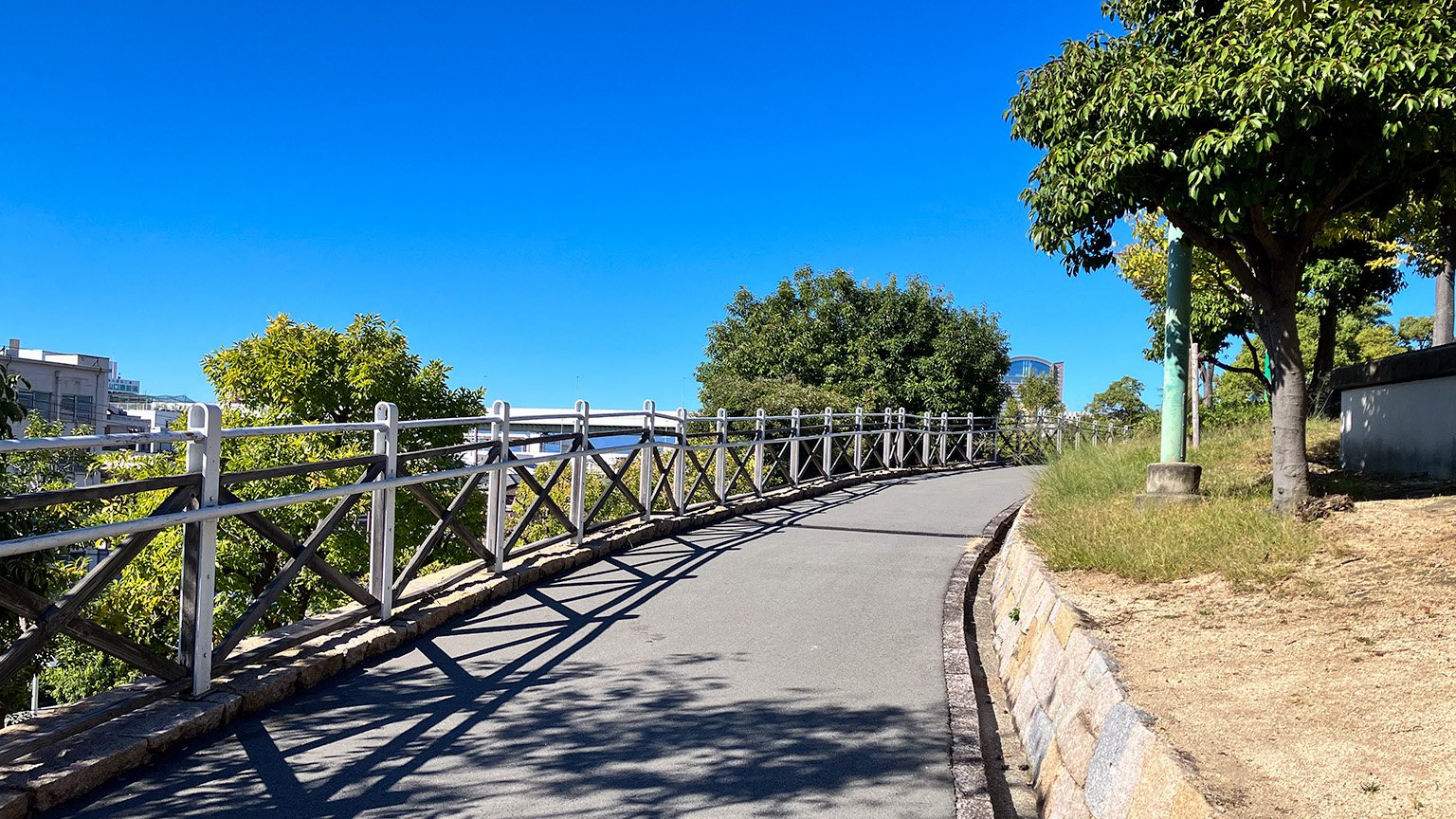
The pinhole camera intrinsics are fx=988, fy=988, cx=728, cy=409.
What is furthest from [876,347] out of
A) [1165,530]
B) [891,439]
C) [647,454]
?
[1165,530]

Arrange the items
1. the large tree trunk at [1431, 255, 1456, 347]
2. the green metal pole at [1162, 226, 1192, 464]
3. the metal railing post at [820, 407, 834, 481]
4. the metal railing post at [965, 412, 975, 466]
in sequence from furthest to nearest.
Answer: the metal railing post at [965, 412, 975, 466], the metal railing post at [820, 407, 834, 481], the large tree trunk at [1431, 255, 1456, 347], the green metal pole at [1162, 226, 1192, 464]

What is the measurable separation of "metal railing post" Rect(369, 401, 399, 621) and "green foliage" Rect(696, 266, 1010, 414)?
66.6 feet

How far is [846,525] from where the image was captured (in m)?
12.4

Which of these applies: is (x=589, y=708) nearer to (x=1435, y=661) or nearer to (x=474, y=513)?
(x=1435, y=661)

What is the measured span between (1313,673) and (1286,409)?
500cm

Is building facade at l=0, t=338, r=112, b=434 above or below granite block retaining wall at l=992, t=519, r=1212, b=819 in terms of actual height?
above

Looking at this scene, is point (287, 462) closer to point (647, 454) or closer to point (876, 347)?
point (647, 454)

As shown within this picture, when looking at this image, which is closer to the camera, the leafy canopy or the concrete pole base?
the leafy canopy

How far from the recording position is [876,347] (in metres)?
29.4

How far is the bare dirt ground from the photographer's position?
3111 millimetres

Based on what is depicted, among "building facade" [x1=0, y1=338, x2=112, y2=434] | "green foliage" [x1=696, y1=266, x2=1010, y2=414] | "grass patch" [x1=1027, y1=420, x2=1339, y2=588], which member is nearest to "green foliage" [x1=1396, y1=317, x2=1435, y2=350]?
"green foliage" [x1=696, y1=266, x2=1010, y2=414]

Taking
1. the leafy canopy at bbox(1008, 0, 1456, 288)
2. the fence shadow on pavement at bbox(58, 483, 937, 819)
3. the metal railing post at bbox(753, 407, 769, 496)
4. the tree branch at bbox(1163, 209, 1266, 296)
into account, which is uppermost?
the leafy canopy at bbox(1008, 0, 1456, 288)

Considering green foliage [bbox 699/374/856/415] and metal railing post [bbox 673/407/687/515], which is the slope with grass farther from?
green foliage [bbox 699/374/856/415]

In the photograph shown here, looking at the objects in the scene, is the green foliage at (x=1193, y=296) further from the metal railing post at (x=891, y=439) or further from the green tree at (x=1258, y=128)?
the green tree at (x=1258, y=128)
